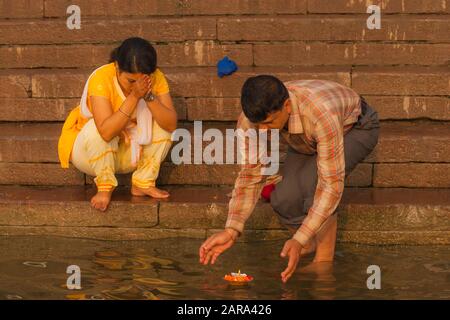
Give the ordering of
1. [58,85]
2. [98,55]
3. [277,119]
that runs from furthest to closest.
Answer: [98,55] < [58,85] < [277,119]

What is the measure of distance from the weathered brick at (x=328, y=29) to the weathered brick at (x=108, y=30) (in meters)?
0.19

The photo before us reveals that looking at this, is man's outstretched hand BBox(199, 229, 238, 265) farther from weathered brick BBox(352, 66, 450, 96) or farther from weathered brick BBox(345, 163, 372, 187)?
weathered brick BBox(352, 66, 450, 96)

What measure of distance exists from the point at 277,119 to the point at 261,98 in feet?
0.70

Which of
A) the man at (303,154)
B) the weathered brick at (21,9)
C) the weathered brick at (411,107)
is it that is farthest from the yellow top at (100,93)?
the weathered brick at (21,9)

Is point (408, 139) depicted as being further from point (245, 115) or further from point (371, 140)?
point (245, 115)

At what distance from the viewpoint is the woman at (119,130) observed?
634 centimetres

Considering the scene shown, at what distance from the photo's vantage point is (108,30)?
7.89 meters

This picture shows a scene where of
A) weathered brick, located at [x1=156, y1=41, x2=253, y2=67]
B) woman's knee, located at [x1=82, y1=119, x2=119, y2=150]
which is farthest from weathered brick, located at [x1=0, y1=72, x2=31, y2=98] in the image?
woman's knee, located at [x1=82, y1=119, x2=119, y2=150]

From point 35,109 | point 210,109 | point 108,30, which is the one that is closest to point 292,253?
point 210,109

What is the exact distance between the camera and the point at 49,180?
7.05m

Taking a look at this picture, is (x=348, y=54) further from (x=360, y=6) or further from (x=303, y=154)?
(x=303, y=154)

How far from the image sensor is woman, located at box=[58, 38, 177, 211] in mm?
6340

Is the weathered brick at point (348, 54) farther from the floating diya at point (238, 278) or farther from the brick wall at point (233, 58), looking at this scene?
the floating diya at point (238, 278)

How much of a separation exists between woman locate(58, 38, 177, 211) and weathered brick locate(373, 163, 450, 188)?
4.90 ft
